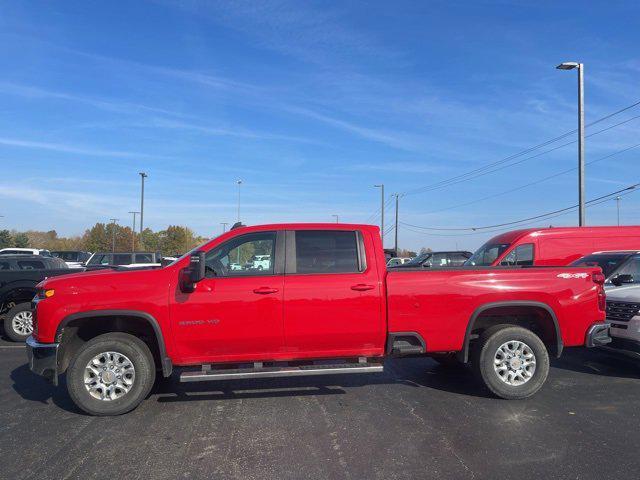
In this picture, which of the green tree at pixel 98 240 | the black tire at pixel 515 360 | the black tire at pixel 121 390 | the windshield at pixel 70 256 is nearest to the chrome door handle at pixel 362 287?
the black tire at pixel 515 360

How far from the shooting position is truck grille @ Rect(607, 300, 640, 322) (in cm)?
680

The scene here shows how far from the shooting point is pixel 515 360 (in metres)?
5.87

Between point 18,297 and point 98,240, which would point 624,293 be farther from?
point 98,240

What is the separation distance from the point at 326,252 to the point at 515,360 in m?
2.52

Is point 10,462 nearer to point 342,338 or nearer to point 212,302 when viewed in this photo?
point 212,302

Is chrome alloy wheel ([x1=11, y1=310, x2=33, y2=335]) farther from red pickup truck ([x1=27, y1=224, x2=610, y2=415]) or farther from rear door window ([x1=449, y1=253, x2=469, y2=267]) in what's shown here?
rear door window ([x1=449, y1=253, x2=469, y2=267])

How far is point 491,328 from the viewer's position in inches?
237

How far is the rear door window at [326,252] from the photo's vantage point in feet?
18.9

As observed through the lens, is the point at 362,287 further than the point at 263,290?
Yes

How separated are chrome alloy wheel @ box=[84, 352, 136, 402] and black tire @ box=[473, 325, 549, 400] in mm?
3891

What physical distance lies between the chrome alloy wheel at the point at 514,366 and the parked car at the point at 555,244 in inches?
270

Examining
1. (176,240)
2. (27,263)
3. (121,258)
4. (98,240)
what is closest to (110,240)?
(98,240)

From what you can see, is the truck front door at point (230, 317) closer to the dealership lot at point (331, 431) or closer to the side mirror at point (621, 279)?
the dealership lot at point (331, 431)

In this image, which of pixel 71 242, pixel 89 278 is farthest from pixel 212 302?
pixel 71 242
